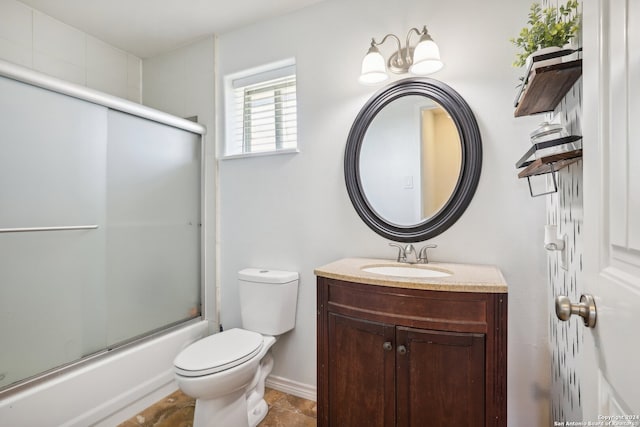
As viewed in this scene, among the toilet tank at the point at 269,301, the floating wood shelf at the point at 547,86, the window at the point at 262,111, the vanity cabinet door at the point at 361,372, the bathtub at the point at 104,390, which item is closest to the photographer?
the floating wood shelf at the point at 547,86

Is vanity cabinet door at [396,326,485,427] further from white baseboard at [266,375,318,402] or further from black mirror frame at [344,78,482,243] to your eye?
white baseboard at [266,375,318,402]

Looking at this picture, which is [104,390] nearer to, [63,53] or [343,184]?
[343,184]

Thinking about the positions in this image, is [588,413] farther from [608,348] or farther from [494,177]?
[494,177]

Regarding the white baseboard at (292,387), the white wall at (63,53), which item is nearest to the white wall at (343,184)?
the white baseboard at (292,387)

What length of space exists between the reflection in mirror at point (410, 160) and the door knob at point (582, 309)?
3.25ft

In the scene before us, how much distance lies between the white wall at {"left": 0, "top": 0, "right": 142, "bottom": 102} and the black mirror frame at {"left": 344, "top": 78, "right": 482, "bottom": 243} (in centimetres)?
198

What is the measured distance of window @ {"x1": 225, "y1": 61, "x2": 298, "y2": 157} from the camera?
206cm

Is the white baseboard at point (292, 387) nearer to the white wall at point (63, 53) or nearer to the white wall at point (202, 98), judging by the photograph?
the white wall at point (202, 98)

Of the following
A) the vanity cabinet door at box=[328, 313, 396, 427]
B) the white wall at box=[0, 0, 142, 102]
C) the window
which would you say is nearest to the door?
the vanity cabinet door at box=[328, 313, 396, 427]

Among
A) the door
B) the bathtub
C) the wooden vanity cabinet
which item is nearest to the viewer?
the door

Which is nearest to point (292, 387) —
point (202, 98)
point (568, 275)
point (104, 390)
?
point (104, 390)

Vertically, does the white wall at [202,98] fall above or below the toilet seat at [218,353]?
above

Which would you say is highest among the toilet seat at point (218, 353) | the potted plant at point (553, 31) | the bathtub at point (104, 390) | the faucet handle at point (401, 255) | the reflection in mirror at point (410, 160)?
the potted plant at point (553, 31)

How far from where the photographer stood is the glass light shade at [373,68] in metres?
1.59
